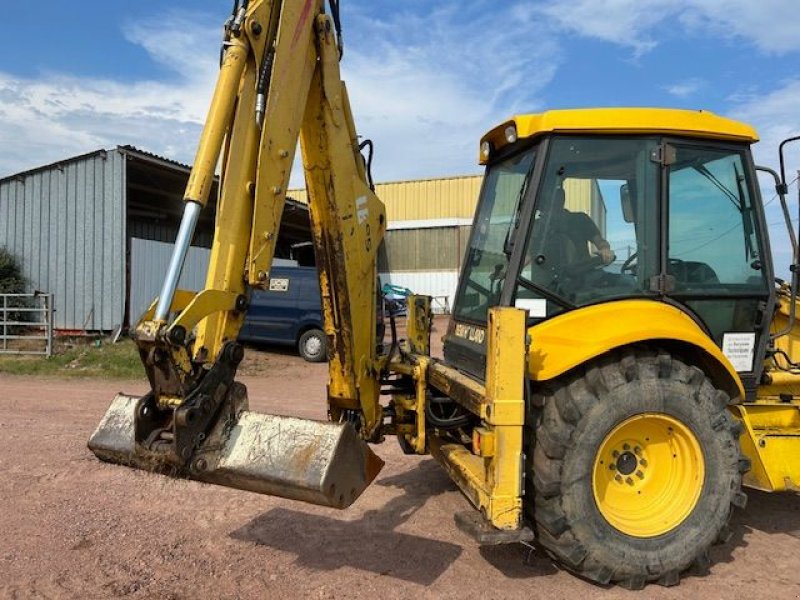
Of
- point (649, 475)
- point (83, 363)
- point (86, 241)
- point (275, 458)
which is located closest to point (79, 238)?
point (86, 241)

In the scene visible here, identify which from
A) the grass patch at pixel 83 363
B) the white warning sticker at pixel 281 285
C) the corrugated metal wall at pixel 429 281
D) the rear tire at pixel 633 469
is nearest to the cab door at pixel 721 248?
the rear tire at pixel 633 469

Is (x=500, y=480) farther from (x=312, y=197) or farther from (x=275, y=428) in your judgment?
(x=312, y=197)

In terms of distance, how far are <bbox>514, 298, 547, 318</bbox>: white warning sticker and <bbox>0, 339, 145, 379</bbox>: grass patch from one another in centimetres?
974

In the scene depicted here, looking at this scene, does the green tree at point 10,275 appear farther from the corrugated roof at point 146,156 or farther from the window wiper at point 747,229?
the window wiper at point 747,229

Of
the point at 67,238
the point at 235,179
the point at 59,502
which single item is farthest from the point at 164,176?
the point at 235,179

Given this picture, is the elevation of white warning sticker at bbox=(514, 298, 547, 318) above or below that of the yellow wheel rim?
above

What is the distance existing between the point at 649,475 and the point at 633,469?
0.10m

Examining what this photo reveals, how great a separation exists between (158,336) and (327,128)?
1719 mm

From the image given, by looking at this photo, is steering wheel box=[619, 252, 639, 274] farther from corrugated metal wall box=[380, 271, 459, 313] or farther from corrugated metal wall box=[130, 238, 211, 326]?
corrugated metal wall box=[380, 271, 459, 313]

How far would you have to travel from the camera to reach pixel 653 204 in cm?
414

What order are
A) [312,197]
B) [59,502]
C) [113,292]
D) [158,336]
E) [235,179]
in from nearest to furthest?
[158,336] → [235,179] → [312,197] → [59,502] → [113,292]

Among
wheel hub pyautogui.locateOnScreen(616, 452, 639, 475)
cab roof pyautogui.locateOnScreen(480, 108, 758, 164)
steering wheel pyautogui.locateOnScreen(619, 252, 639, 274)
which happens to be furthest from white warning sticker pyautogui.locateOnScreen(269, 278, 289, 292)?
wheel hub pyautogui.locateOnScreen(616, 452, 639, 475)

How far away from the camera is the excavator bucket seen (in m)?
3.28

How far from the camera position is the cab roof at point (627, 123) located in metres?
4.04
